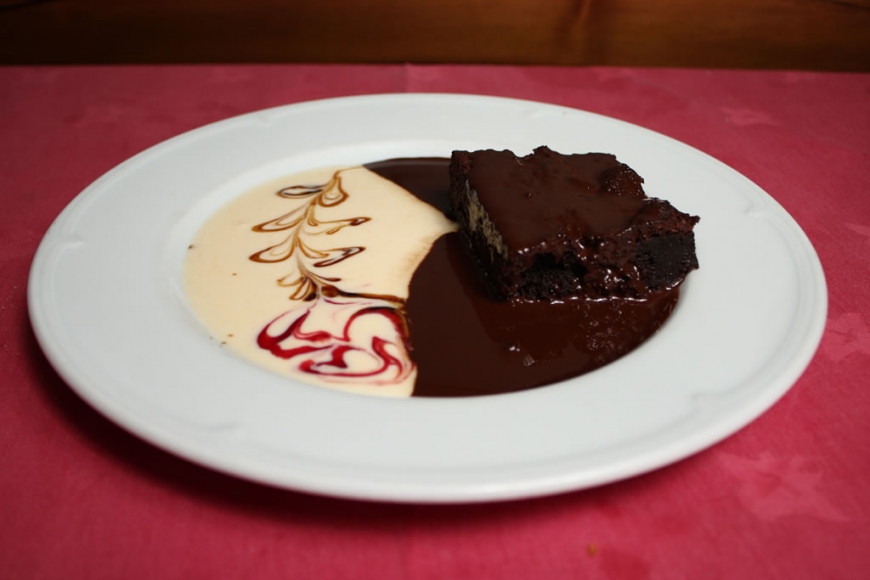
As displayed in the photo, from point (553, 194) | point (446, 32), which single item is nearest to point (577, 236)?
point (553, 194)

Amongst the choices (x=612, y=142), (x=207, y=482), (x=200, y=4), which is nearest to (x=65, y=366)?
(x=207, y=482)

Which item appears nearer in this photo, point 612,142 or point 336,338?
point 336,338

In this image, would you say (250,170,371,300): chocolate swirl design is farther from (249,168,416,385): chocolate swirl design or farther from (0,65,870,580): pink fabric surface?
(0,65,870,580): pink fabric surface

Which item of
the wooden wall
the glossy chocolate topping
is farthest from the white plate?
the wooden wall

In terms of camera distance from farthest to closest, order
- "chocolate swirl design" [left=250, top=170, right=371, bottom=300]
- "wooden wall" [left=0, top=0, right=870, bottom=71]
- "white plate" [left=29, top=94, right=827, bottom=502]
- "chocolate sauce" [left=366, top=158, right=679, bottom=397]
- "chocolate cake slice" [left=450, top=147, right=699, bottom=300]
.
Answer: "wooden wall" [left=0, top=0, right=870, bottom=71] < "chocolate swirl design" [left=250, top=170, right=371, bottom=300] < "chocolate cake slice" [left=450, top=147, right=699, bottom=300] < "chocolate sauce" [left=366, top=158, right=679, bottom=397] < "white plate" [left=29, top=94, right=827, bottom=502]

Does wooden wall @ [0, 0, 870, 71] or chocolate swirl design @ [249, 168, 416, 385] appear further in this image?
wooden wall @ [0, 0, 870, 71]

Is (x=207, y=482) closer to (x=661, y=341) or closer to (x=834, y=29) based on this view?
(x=661, y=341)

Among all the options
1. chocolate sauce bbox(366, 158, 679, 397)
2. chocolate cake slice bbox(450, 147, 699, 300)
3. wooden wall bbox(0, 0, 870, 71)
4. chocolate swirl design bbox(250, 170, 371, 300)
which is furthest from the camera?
wooden wall bbox(0, 0, 870, 71)
